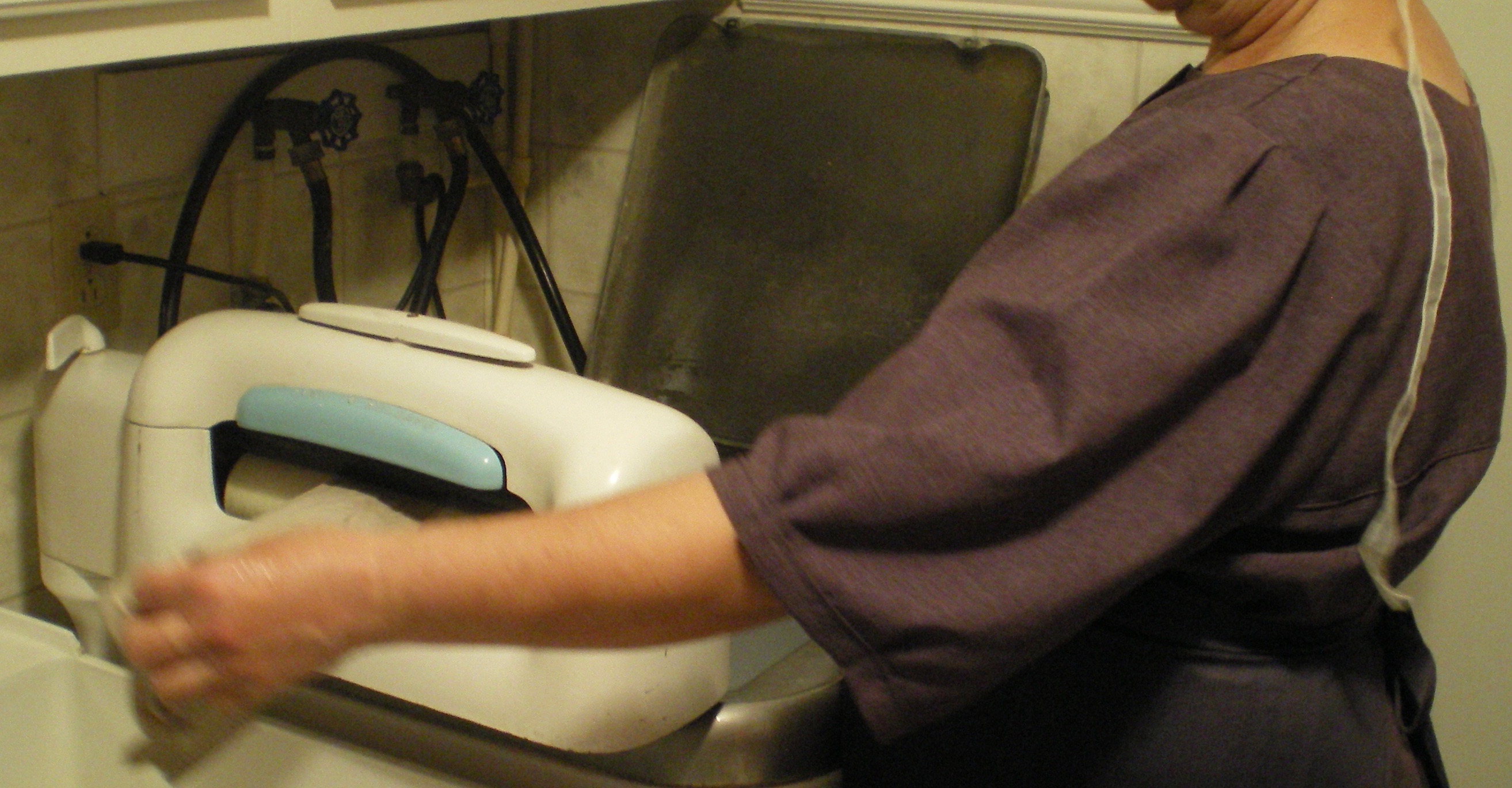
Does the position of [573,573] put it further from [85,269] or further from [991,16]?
[991,16]

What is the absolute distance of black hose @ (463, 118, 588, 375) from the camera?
119 centimetres

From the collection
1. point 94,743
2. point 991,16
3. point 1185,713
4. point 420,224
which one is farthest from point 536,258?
point 1185,713

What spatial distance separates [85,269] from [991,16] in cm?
75

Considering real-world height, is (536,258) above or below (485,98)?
below

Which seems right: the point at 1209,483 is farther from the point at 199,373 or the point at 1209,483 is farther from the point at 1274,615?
the point at 199,373

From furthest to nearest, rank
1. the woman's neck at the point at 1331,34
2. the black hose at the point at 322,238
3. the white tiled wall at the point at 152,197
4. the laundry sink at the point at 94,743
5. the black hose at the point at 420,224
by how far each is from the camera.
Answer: the black hose at the point at 420,224
the black hose at the point at 322,238
the white tiled wall at the point at 152,197
the laundry sink at the point at 94,743
the woman's neck at the point at 1331,34

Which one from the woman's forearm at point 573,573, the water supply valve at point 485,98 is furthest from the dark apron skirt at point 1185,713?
the water supply valve at point 485,98

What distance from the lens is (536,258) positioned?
1246mm

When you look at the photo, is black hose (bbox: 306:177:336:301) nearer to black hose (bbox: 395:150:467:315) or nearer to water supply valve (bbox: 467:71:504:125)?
black hose (bbox: 395:150:467:315)

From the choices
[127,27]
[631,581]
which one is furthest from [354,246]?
[631,581]

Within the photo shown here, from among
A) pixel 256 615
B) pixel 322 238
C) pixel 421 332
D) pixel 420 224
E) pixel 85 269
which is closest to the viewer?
pixel 256 615

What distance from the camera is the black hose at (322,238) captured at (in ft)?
3.36

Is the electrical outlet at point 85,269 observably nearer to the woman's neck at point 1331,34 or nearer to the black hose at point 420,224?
the black hose at point 420,224

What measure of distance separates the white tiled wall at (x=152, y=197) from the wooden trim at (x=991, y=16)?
354mm
